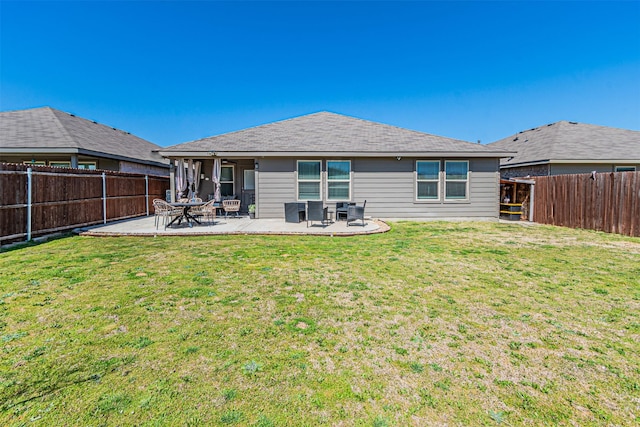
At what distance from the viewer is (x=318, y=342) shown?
2.64 metres

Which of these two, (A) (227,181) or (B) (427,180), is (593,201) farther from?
(A) (227,181)

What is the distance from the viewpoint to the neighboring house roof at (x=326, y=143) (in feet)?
36.6

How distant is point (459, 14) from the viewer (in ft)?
46.1

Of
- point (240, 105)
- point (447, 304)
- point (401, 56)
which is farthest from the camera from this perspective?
point (240, 105)

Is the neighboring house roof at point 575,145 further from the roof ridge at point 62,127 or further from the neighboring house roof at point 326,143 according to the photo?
the roof ridge at point 62,127

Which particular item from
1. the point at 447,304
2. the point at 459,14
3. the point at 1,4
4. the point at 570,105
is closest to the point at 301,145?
the point at 447,304

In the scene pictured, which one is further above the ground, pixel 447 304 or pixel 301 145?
pixel 301 145

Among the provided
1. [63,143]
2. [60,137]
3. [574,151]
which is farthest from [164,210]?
[574,151]

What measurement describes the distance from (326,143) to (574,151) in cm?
1199

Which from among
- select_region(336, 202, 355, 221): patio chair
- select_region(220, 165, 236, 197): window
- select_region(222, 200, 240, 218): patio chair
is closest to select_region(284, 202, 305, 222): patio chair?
select_region(336, 202, 355, 221): patio chair

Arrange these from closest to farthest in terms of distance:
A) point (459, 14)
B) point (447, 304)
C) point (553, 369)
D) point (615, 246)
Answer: point (553, 369) → point (447, 304) → point (615, 246) → point (459, 14)

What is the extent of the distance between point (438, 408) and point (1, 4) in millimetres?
19131

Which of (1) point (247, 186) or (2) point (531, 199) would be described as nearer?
(2) point (531, 199)

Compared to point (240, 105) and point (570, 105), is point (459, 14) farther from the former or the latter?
point (240, 105)
